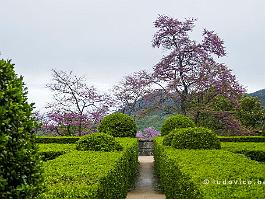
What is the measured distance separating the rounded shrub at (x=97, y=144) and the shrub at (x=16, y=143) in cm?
906

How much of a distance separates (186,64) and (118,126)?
25.0ft

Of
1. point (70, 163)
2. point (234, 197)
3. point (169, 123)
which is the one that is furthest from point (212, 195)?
point (169, 123)

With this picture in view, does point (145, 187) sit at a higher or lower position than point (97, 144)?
lower

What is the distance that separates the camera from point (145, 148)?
90.2ft

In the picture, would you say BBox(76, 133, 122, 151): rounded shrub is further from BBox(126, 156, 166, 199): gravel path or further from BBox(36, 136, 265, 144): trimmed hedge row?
BBox(36, 136, 265, 144): trimmed hedge row

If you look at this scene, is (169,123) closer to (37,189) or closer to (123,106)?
(123,106)

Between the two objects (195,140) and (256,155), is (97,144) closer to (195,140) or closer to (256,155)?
(195,140)

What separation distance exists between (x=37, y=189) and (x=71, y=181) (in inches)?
89.6

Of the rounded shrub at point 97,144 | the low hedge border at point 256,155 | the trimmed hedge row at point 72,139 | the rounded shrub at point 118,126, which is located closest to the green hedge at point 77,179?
the rounded shrub at point 97,144

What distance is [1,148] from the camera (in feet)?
12.2

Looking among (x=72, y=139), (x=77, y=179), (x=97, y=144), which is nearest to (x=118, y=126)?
(x=72, y=139)

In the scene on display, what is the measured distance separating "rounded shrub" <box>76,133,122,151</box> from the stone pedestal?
13.8 metres

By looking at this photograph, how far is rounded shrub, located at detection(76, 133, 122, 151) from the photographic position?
13289mm

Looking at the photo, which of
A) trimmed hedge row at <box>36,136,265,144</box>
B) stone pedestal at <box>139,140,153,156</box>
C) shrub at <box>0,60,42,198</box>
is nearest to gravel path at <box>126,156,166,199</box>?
trimmed hedge row at <box>36,136,265,144</box>
